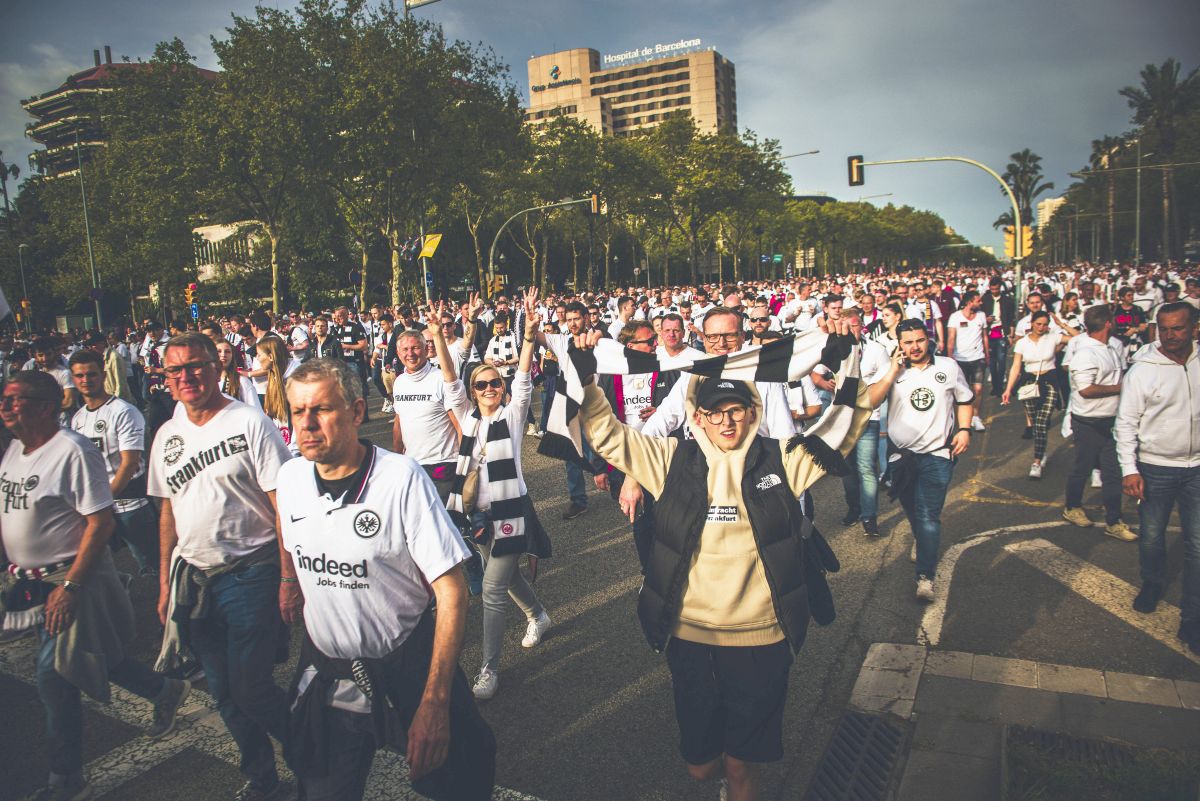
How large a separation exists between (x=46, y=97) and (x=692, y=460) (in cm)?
11693

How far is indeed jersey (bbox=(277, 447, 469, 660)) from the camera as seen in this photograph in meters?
2.39

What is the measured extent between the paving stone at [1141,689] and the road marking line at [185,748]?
3.08 metres

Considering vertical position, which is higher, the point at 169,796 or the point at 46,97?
the point at 46,97

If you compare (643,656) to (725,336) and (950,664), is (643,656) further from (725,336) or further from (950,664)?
(725,336)

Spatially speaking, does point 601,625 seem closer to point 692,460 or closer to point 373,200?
point 692,460

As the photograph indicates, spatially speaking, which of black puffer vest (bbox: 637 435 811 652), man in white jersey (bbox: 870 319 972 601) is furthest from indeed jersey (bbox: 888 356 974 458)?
black puffer vest (bbox: 637 435 811 652)

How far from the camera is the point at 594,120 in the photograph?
12650 centimetres

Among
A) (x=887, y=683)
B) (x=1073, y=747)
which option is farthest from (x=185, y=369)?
(x=1073, y=747)

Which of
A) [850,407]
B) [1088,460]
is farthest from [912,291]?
[850,407]

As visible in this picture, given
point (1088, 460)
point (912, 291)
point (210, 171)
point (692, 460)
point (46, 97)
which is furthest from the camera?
point (46, 97)

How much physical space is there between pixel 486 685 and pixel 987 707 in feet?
8.68

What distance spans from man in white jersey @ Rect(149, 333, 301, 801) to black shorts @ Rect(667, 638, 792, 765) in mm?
1659

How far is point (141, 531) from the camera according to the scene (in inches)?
231

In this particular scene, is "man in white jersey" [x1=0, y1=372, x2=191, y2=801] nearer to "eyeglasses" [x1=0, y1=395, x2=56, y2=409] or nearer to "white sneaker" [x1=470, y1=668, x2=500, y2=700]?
"eyeglasses" [x1=0, y1=395, x2=56, y2=409]
